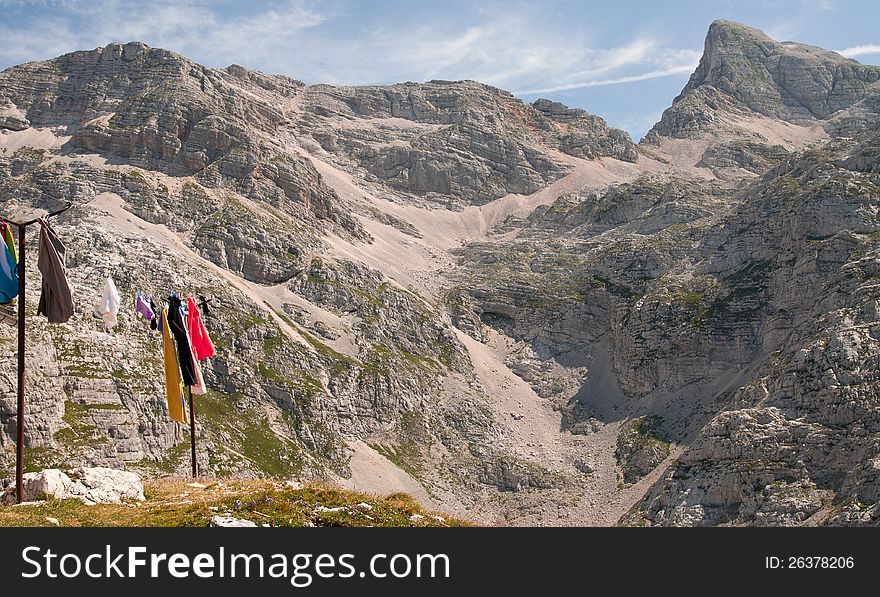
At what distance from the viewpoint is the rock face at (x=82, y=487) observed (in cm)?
2950

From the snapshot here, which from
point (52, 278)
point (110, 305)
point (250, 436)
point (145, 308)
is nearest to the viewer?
point (52, 278)

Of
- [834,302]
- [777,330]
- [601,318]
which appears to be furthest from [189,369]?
[601,318]

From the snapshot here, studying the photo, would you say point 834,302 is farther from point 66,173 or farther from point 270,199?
point 66,173

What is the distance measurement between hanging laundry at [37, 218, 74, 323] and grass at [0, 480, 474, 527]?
7706 mm

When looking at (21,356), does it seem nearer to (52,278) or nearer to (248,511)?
(52,278)

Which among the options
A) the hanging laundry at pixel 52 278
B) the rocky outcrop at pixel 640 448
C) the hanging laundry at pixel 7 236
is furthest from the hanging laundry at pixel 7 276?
the rocky outcrop at pixel 640 448

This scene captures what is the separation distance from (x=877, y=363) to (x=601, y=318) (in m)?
67.3

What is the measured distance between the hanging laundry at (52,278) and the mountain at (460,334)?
2028 inches

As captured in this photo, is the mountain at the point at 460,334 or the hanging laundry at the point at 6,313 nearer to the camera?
the hanging laundry at the point at 6,313

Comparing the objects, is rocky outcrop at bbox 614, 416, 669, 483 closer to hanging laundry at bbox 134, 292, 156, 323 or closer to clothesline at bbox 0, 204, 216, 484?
clothesline at bbox 0, 204, 216, 484

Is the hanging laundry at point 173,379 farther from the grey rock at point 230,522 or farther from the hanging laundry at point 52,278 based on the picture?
the grey rock at point 230,522

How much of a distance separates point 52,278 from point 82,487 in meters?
8.15

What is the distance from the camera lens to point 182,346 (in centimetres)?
4031

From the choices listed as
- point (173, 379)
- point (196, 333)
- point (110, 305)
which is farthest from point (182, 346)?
point (110, 305)
